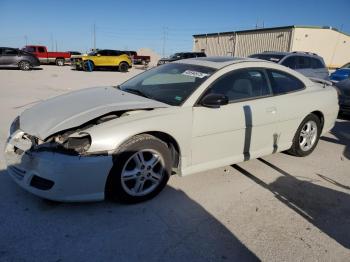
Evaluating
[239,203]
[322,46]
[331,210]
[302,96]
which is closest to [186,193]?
[239,203]

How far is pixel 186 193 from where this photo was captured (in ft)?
12.6

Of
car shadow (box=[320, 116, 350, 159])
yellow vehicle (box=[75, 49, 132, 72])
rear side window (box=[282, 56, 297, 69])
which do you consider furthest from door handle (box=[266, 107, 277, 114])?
yellow vehicle (box=[75, 49, 132, 72])

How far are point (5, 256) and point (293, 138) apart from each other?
4.06 metres

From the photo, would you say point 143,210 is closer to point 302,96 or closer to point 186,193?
point 186,193

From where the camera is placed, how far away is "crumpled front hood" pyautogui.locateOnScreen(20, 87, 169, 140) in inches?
131

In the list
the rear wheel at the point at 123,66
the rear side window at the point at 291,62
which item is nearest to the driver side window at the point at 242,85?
the rear side window at the point at 291,62

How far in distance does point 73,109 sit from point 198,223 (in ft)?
5.92

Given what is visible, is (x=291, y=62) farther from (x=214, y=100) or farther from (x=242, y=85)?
(x=214, y=100)

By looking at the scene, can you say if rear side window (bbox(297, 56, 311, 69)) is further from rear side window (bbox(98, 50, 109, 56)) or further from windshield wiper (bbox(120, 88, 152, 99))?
rear side window (bbox(98, 50, 109, 56))

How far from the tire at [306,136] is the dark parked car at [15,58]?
21.5 m

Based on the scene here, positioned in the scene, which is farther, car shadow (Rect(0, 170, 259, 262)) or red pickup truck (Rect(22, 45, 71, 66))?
red pickup truck (Rect(22, 45, 71, 66))

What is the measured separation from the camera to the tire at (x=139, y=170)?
3283 millimetres

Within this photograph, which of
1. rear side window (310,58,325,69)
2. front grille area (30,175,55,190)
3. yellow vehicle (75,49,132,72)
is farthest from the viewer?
yellow vehicle (75,49,132,72)

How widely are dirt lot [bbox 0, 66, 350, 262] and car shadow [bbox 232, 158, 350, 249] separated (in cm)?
1
